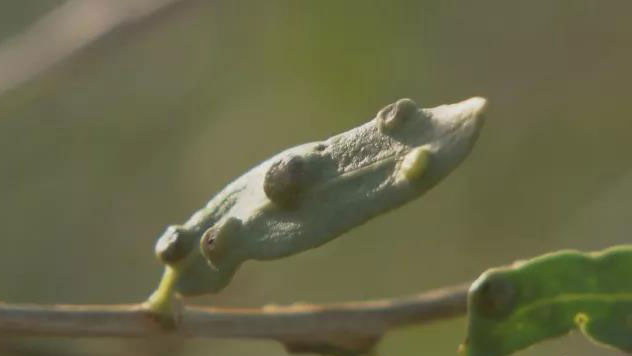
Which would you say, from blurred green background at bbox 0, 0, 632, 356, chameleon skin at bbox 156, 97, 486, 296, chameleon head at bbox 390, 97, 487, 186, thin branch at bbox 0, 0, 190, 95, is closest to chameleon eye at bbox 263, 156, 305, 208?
chameleon skin at bbox 156, 97, 486, 296

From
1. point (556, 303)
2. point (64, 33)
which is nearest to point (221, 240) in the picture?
point (556, 303)

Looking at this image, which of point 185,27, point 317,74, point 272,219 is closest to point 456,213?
point 317,74

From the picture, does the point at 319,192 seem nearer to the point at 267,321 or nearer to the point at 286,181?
the point at 286,181

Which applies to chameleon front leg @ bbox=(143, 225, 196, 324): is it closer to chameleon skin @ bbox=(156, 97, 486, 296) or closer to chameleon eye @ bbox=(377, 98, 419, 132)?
chameleon skin @ bbox=(156, 97, 486, 296)

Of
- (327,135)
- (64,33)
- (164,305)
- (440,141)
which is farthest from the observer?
(327,135)

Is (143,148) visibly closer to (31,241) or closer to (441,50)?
(31,241)

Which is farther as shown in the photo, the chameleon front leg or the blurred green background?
→ the blurred green background

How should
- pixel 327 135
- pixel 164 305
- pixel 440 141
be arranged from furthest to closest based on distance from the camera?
pixel 327 135
pixel 164 305
pixel 440 141
